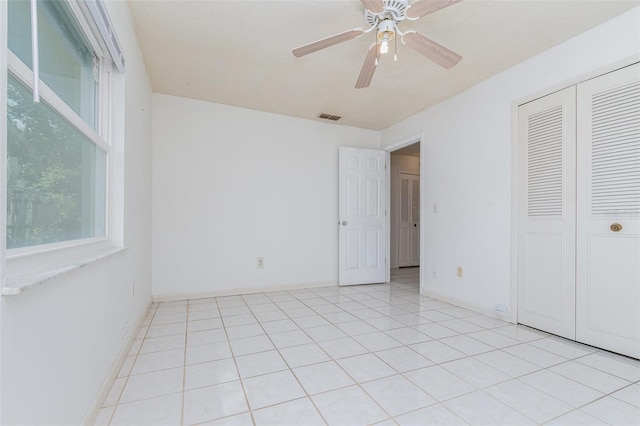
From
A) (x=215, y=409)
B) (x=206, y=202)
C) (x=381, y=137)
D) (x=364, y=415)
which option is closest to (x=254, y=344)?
(x=215, y=409)

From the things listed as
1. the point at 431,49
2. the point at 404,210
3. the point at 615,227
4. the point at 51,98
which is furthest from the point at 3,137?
the point at 404,210

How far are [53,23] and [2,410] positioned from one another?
4.59 feet

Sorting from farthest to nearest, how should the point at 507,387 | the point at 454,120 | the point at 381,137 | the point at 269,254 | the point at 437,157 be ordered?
the point at 381,137 < the point at 269,254 < the point at 437,157 < the point at 454,120 < the point at 507,387

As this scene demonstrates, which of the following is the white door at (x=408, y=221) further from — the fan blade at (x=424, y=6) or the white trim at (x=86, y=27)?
the white trim at (x=86, y=27)

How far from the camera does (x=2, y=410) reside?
77 cm

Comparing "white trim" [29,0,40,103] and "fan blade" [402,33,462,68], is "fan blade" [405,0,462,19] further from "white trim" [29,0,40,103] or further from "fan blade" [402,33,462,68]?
"white trim" [29,0,40,103]

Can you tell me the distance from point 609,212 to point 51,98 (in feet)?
11.0

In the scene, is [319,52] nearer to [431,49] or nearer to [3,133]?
[431,49]

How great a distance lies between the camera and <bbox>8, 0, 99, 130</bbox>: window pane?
3.10 feet

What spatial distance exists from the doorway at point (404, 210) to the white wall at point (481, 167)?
2.31 metres

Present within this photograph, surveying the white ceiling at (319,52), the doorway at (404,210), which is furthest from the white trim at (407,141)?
the doorway at (404,210)

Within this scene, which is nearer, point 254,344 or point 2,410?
point 2,410

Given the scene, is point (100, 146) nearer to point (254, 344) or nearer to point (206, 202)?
point (254, 344)

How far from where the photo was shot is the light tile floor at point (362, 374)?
147 cm
